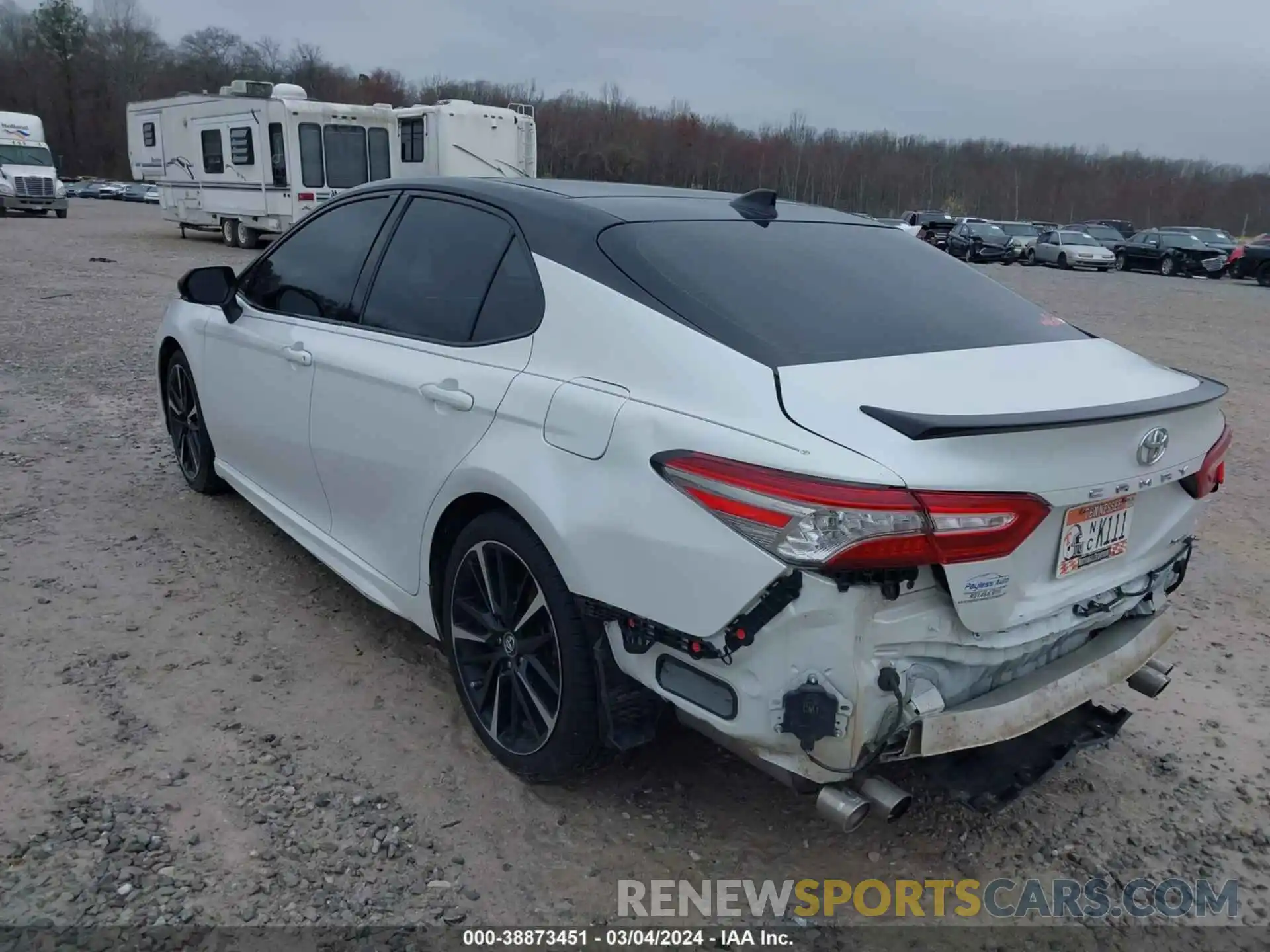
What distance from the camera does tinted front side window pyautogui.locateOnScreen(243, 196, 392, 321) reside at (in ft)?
12.0

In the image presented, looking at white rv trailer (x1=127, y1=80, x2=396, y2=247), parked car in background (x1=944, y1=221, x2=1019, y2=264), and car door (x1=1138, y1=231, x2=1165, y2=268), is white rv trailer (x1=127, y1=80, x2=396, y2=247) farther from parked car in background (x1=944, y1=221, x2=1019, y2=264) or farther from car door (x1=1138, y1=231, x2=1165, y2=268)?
car door (x1=1138, y1=231, x2=1165, y2=268)

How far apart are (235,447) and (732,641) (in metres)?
3.16

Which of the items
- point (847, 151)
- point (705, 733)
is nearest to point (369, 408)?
point (705, 733)

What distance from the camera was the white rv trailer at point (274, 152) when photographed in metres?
19.0

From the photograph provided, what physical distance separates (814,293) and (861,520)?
987 millimetres

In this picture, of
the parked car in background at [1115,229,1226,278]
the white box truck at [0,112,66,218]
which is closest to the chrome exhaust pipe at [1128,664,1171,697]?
the parked car in background at [1115,229,1226,278]

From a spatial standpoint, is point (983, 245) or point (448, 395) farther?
point (983, 245)

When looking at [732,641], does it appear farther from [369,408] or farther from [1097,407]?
[369,408]

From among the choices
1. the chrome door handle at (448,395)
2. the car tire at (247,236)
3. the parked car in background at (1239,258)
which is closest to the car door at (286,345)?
the chrome door handle at (448,395)

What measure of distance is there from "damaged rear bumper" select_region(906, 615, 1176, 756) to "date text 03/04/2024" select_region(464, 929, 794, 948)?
2.19ft

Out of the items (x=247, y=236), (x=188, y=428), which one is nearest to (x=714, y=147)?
(x=247, y=236)

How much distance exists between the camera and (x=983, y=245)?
3130 cm

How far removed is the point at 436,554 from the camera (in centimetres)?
309

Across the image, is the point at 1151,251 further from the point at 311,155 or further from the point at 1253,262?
the point at 311,155
